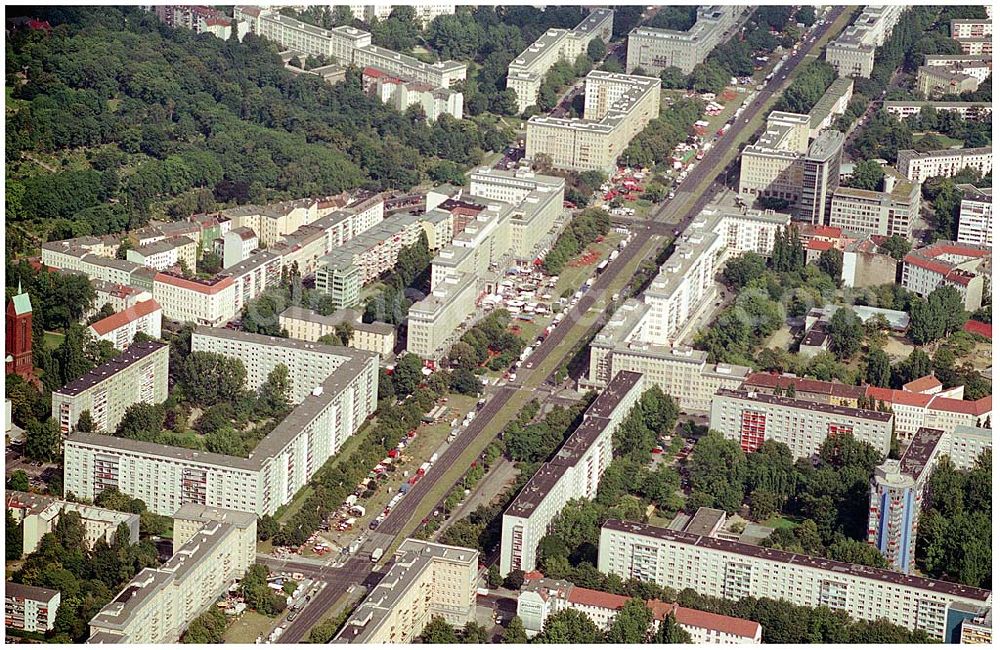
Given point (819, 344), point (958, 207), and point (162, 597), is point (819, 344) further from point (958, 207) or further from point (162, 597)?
point (162, 597)

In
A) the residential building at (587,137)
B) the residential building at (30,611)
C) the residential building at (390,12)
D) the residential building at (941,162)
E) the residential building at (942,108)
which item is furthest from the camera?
the residential building at (390,12)

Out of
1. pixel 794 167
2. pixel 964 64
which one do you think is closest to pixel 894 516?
pixel 794 167

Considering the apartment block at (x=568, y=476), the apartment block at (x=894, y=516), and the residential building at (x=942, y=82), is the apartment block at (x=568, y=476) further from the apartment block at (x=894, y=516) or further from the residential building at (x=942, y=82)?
the residential building at (x=942, y=82)

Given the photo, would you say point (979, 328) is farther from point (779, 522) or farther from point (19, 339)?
point (19, 339)

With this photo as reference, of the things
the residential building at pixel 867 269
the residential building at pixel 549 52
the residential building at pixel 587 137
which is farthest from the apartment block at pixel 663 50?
the residential building at pixel 867 269

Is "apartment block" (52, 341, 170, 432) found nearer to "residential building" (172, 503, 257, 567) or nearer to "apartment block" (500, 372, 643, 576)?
"residential building" (172, 503, 257, 567)

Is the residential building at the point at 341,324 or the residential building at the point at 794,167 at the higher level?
the residential building at the point at 794,167
